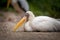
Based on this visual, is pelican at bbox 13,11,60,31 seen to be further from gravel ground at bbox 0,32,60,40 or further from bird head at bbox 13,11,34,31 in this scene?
gravel ground at bbox 0,32,60,40

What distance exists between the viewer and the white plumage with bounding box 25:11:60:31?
206 cm

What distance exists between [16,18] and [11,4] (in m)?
0.20

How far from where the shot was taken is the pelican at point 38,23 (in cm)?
205

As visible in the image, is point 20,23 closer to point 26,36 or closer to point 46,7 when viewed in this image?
point 26,36

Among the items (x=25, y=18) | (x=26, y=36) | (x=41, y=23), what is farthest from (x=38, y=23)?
(x=26, y=36)

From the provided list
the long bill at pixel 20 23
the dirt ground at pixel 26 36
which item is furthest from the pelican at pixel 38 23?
the dirt ground at pixel 26 36

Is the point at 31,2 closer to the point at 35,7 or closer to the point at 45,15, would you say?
the point at 35,7

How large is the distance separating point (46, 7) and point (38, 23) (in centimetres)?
24

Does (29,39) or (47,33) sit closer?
(29,39)

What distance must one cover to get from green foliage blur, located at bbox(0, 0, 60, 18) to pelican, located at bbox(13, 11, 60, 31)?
0.22ft

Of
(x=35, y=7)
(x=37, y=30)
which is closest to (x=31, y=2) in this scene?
(x=35, y=7)

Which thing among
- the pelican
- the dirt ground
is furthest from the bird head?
the dirt ground

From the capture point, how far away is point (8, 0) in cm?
207

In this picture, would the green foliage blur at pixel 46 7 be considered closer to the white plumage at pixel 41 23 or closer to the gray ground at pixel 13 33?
the white plumage at pixel 41 23
